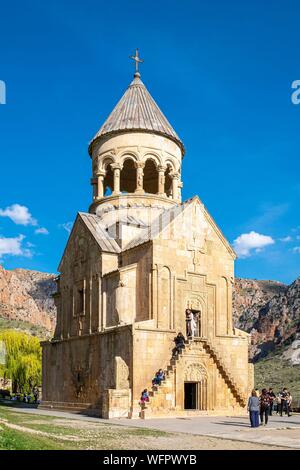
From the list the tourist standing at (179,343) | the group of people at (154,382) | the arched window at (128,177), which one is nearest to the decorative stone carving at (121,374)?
the group of people at (154,382)

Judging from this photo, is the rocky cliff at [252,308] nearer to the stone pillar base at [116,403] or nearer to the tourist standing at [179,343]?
the tourist standing at [179,343]

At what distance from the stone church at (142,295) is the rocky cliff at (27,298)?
88675mm

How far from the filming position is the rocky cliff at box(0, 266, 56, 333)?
5263 inches

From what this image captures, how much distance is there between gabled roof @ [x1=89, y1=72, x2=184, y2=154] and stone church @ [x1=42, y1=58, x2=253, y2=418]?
86 mm

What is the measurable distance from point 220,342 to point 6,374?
3976 cm

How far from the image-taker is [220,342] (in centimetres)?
2861

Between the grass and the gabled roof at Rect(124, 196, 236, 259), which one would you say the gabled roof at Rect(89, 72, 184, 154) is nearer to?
the gabled roof at Rect(124, 196, 236, 259)

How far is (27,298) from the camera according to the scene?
146 metres

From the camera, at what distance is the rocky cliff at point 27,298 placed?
13369 cm

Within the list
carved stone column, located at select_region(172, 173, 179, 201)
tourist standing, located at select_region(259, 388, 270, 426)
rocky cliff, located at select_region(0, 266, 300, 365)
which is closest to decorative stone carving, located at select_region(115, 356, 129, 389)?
tourist standing, located at select_region(259, 388, 270, 426)

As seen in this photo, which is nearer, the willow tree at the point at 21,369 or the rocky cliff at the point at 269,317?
the willow tree at the point at 21,369
